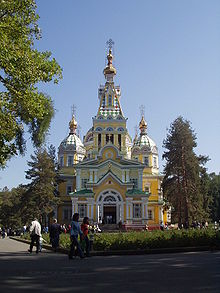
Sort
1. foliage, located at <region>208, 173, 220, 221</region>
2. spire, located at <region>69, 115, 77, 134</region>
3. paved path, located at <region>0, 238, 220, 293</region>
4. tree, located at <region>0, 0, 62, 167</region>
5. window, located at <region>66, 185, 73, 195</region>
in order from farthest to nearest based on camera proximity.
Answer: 1. foliage, located at <region>208, 173, 220, 221</region>
2. spire, located at <region>69, 115, 77, 134</region>
3. window, located at <region>66, 185, 73, 195</region>
4. tree, located at <region>0, 0, 62, 167</region>
5. paved path, located at <region>0, 238, 220, 293</region>

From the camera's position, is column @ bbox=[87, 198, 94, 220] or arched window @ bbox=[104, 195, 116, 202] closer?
column @ bbox=[87, 198, 94, 220]

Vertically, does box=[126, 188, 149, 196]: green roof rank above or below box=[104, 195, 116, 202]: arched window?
above

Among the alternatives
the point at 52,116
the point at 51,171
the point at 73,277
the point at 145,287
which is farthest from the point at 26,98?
the point at 51,171

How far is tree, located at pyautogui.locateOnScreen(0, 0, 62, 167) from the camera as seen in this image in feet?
46.0

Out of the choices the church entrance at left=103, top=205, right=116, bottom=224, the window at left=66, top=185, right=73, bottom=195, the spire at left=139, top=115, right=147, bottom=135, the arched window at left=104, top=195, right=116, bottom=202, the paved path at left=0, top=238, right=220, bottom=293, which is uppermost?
the spire at left=139, top=115, right=147, bottom=135

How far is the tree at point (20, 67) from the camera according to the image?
14016 millimetres

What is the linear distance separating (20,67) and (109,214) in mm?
36731

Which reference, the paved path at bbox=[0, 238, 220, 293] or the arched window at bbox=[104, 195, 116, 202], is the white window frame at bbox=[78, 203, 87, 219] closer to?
the arched window at bbox=[104, 195, 116, 202]

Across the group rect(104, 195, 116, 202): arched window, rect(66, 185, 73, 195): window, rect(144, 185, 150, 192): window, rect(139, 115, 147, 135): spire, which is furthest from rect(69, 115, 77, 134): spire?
rect(104, 195, 116, 202): arched window

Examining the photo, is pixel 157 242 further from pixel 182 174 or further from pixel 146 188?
pixel 146 188

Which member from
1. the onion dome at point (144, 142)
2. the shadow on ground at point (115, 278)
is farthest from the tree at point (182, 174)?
the shadow on ground at point (115, 278)

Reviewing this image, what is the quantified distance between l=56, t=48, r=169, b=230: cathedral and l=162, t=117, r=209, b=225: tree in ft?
20.6

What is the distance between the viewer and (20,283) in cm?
753

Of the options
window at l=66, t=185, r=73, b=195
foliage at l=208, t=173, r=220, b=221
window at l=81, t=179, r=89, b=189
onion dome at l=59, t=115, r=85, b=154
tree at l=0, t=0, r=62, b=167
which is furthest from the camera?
foliage at l=208, t=173, r=220, b=221
